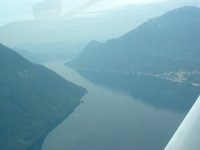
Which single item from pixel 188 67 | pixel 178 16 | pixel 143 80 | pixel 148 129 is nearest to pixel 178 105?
pixel 148 129

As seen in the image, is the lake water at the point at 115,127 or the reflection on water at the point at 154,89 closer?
the lake water at the point at 115,127

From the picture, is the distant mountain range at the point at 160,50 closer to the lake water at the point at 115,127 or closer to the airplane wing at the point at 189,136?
the lake water at the point at 115,127

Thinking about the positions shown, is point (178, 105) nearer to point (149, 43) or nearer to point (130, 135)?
point (130, 135)

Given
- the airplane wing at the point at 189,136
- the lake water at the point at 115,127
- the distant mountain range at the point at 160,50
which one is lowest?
the distant mountain range at the point at 160,50

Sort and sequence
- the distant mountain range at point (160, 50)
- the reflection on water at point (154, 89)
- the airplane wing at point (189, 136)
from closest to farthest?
the airplane wing at point (189, 136)
the reflection on water at point (154, 89)
the distant mountain range at point (160, 50)

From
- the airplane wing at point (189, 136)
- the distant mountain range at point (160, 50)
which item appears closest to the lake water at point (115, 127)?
the distant mountain range at point (160, 50)

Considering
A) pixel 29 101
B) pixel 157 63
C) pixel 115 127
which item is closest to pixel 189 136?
pixel 115 127
